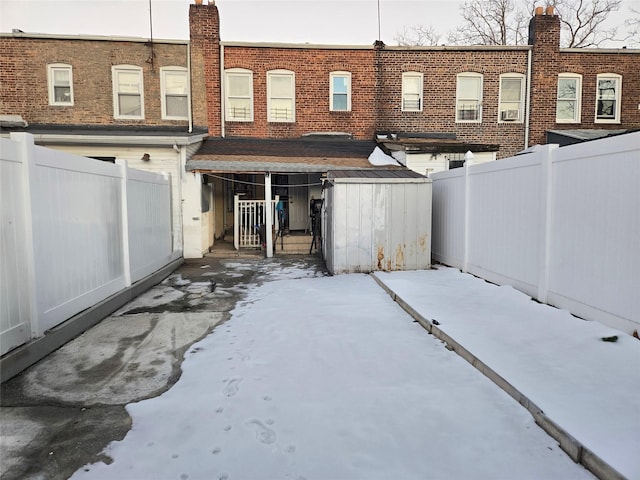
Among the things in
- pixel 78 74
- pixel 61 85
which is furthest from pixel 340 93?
pixel 61 85

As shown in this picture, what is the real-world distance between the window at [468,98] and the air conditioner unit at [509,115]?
89 cm

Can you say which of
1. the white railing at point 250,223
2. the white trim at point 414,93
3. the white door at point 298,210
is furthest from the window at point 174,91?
the white trim at point 414,93

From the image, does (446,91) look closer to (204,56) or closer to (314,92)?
(314,92)

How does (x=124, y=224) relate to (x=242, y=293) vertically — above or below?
above

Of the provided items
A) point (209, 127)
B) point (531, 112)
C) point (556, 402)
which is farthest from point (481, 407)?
point (531, 112)

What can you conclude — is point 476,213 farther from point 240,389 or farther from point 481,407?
point 240,389

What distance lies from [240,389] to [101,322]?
10.1ft

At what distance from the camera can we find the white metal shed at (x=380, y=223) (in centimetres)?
805

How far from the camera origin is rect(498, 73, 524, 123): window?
14234 mm

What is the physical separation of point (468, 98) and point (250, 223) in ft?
28.3

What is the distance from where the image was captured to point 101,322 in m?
5.39

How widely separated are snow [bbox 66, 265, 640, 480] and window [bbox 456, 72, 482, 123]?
A: 10794 millimetres

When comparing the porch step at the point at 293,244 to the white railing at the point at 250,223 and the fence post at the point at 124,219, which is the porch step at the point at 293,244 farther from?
the fence post at the point at 124,219

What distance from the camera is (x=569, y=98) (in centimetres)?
1424
